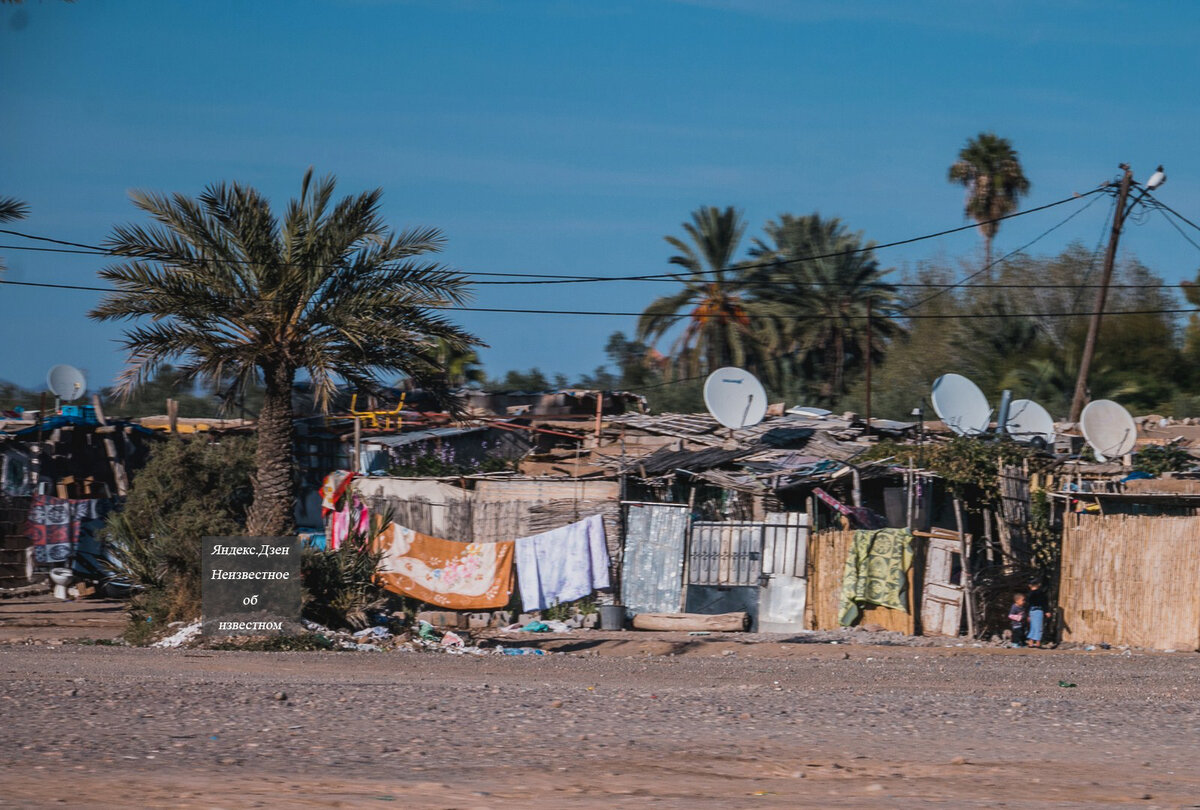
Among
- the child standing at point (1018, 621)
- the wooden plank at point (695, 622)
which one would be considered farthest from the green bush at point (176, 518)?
the child standing at point (1018, 621)

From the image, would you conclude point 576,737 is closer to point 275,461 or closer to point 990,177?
point 275,461

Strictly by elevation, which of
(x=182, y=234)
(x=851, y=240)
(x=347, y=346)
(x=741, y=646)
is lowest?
(x=741, y=646)

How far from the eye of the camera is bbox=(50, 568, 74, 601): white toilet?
24.6m

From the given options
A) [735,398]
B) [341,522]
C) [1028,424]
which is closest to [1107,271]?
[1028,424]

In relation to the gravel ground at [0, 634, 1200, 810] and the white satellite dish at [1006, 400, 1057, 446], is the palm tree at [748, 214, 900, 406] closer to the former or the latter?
the white satellite dish at [1006, 400, 1057, 446]

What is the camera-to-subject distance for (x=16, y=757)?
7.39m

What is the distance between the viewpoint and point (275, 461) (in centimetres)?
1859

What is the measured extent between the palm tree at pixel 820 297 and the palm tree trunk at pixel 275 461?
3164cm

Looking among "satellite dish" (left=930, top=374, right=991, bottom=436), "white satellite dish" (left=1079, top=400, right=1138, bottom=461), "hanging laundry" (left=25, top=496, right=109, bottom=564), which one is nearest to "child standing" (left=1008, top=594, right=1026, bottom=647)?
"white satellite dish" (left=1079, top=400, right=1138, bottom=461)

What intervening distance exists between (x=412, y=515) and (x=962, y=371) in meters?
30.5

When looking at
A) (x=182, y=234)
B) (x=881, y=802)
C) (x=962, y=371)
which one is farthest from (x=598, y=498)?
(x=962, y=371)

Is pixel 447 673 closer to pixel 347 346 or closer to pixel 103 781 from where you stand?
pixel 347 346

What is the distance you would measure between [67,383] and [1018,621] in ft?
70.6

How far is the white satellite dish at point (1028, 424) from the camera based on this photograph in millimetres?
25219
